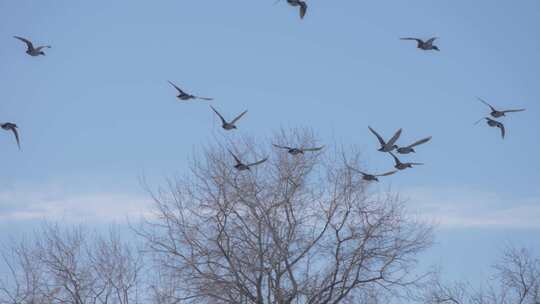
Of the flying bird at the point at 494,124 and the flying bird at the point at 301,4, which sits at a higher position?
the flying bird at the point at 301,4

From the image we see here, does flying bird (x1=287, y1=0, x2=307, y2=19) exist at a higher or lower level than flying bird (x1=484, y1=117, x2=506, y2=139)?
higher

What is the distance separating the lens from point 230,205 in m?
23.1

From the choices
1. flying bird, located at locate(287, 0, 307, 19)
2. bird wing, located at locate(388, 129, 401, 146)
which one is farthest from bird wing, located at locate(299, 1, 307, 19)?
bird wing, located at locate(388, 129, 401, 146)

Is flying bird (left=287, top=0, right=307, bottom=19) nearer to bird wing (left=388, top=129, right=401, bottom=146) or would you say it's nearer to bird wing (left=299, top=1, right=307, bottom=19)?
bird wing (left=299, top=1, right=307, bottom=19)

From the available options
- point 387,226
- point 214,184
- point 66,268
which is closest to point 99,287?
point 66,268

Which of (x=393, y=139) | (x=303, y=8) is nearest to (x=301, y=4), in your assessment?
(x=303, y=8)

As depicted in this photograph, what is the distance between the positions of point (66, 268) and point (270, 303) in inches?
273

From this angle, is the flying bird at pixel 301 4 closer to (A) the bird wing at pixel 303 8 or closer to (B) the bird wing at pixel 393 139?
(A) the bird wing at pixel 303 8

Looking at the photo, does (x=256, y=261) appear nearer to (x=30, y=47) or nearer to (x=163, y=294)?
(x=163, y=294)

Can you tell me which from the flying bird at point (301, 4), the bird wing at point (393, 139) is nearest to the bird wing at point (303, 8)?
the flying bird at point (301, 4)

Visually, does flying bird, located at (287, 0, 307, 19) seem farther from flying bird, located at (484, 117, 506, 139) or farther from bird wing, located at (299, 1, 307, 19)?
flying bird, located at (484, 117, 506, 139)

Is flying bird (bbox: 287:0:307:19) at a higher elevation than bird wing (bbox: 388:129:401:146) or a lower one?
higher

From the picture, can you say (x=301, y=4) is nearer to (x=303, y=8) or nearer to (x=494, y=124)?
(x=303, y=8)

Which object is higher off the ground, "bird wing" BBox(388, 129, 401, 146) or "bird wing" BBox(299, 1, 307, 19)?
"bird wing" BBox(299, 1, 307, 19)
